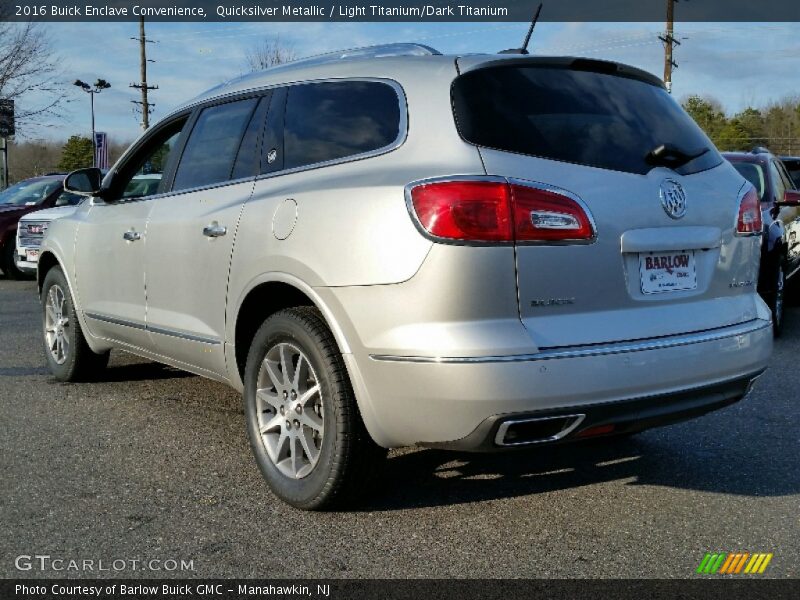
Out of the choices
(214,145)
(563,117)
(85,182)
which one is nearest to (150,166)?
(85,182)

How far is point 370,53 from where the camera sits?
13.0 ft

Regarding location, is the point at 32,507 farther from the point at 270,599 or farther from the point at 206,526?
the point at 270,599

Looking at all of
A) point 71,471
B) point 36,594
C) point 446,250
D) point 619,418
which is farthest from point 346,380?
point 71,471

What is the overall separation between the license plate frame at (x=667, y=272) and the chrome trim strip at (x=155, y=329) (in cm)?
199

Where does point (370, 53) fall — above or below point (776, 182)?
above

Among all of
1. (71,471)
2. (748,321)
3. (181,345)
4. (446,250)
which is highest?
(446,250)

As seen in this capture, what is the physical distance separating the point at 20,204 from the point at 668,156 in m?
13.5

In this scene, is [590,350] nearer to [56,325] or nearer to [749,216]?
[749,216]

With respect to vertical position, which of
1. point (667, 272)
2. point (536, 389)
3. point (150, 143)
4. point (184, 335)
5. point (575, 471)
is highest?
point (150, 143)

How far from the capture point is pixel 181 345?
15.2 ft

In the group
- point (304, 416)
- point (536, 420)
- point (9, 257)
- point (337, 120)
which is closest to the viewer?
point (536, 420)

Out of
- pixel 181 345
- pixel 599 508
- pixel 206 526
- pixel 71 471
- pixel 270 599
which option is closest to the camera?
pixel 270 599

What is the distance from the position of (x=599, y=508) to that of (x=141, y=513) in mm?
1876

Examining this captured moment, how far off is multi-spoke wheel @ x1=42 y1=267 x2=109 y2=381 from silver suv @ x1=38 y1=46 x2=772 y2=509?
1.95m
